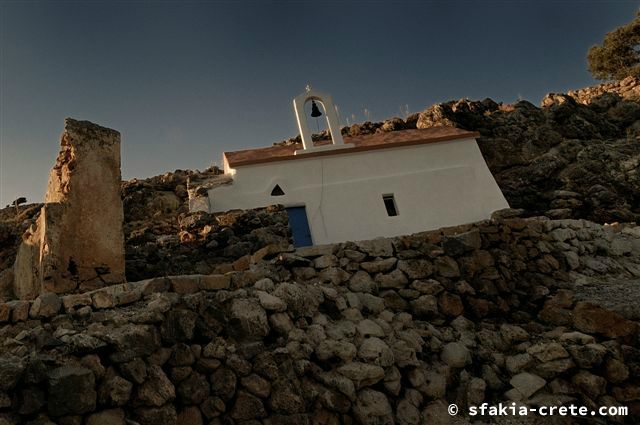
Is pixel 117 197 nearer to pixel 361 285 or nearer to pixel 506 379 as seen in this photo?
pixel 361 285

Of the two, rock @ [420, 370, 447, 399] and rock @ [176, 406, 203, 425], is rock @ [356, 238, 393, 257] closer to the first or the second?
rock @ [420, 370, 447, 399]

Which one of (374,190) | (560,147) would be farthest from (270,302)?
(560,147)

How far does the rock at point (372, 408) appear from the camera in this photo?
4051 mm

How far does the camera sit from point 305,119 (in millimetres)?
14344

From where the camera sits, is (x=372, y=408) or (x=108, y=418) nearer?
(x=108, y=418)

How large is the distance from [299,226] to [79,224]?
707cm

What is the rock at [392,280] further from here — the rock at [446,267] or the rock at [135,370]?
the rock at [135,370]

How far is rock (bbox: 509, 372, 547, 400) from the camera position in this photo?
15.2 ft

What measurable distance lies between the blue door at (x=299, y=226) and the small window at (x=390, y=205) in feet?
8.78

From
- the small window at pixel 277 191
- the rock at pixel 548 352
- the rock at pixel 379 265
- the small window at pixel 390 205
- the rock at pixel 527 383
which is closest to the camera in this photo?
the rock at pixel 527 383

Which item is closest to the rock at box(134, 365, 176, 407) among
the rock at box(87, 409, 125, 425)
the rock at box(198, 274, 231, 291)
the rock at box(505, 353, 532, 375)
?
the rock at box(87, 409, 125, 425)

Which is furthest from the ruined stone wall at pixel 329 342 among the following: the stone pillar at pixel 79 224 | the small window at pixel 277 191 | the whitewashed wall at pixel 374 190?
the small window at pixel 277 191

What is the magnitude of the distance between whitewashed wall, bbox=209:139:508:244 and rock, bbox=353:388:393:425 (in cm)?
834

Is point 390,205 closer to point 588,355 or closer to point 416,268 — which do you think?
point 416,268
